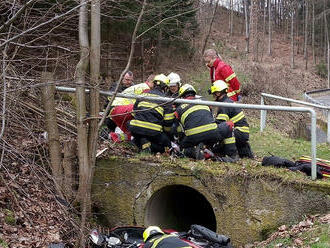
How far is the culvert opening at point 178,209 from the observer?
8432 mm

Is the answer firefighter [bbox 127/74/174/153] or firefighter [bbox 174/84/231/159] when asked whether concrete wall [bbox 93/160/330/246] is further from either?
firefighter [bbox 127/74/174/153]

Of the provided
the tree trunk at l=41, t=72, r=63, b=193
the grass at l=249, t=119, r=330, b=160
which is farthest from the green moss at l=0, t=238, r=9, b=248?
the grass at l=249, t=119, r=330, b=160

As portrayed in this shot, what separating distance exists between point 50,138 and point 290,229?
4.06m

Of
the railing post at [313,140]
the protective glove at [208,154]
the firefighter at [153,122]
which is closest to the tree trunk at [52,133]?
the firefighter at [153,122]

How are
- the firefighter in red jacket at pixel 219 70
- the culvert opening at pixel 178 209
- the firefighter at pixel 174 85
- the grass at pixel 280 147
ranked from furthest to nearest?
1. the grass at pixel 280 147
2. the firefighter in red jacket at pixel 219 70
3. the culvert opening at pixel 178 209
4. the firefighter at pixel 174 85

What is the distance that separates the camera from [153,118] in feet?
25.3

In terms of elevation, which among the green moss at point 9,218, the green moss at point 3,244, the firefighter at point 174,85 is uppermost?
the firefighter at point 174,85

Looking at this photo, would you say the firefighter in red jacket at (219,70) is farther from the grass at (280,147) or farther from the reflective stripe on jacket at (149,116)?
the reflective stripe on jacket at (149,116)

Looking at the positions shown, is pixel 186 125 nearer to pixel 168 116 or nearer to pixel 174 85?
pixel 168 116

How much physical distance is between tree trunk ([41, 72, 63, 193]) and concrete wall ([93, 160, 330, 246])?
0.87 m

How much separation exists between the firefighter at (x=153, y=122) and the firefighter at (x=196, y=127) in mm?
A: 291

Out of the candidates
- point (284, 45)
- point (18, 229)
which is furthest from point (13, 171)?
point (284, 45)

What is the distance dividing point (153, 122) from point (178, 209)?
3.18 meters

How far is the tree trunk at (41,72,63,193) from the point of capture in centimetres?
730
